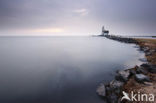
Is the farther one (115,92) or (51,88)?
(51,88)

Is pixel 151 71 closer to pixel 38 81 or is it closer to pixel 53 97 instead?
pixel 53 97

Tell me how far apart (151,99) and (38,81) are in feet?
33.1

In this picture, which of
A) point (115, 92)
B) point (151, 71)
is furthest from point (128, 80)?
point (151, 71)

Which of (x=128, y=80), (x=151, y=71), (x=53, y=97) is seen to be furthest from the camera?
(x=151, y=71)

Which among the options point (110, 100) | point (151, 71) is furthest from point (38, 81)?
point (151, 71)

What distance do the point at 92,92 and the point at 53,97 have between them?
11.0 feet

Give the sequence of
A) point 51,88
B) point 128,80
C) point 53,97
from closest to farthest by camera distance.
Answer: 1. point 53,97
2. point 128,80
3. point 51,88

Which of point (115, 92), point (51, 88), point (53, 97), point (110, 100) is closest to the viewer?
point (110, 100)

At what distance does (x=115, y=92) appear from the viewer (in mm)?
6117

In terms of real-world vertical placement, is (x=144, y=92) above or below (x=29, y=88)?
above

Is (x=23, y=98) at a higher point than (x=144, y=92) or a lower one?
lower

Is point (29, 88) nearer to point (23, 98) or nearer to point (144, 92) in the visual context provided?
point (23, 98)

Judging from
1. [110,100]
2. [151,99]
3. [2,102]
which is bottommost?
[2,102]

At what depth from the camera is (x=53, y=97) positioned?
6.80m
